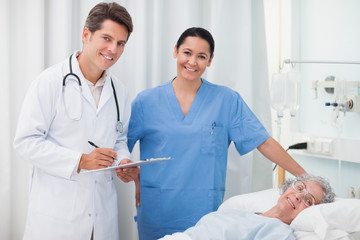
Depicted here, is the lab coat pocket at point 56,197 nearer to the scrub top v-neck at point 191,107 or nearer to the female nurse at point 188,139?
the female nurse at point 188,139

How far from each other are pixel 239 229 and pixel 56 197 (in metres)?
0.72

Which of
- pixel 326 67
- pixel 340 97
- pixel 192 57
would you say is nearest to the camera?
pixel 192 57

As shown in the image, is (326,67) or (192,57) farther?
(326,67)

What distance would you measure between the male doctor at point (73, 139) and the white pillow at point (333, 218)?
76 cm

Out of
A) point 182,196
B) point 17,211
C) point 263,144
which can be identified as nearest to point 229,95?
point 263,144

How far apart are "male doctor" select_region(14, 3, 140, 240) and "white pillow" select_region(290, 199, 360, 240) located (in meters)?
0.76

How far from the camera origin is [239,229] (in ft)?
4.82

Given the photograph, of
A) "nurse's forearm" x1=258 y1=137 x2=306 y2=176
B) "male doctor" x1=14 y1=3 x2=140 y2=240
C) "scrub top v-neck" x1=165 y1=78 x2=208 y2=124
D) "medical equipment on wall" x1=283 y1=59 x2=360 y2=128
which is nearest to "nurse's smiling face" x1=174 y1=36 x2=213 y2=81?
"scrub top v-neck" x1=165 y1=78 x2=208 y2=124

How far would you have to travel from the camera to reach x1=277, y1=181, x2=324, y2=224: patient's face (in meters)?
1.62

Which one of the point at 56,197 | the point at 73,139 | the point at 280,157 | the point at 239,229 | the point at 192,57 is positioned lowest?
the point at 239,229

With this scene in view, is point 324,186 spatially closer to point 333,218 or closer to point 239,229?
point 333,218

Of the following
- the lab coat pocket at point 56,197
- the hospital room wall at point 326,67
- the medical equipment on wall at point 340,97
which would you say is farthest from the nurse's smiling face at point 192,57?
the hospital room wall at point 326,67

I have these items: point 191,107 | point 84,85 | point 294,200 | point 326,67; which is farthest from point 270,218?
point 326,67

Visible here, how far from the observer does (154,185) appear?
1.90 m
